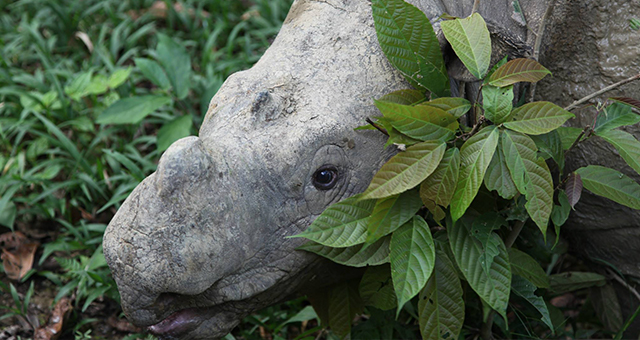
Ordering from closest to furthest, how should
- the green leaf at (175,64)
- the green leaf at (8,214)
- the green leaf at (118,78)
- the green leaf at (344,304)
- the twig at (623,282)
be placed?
the green leaf at (344,304)
the twig at (623,282)
the green leaf at (8,214)
the green leaf at (175,64)
the green leaf at (118,78)

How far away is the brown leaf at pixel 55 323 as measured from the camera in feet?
9.99

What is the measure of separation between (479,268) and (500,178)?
1.15ft

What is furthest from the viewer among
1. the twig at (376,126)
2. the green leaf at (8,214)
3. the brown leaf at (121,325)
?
the green leaf at (8,214)

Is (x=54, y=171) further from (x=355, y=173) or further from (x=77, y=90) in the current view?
(x=355, y=173)

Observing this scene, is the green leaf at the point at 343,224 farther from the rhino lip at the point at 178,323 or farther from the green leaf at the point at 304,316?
the green leaf at the point at 304,316

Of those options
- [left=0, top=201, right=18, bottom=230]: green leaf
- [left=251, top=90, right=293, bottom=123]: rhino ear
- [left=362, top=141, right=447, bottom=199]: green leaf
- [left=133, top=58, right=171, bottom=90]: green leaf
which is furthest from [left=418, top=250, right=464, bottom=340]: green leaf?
[left=0, top=201, right=18, bottom=230]: green leaf

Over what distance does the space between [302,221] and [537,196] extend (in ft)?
2.53

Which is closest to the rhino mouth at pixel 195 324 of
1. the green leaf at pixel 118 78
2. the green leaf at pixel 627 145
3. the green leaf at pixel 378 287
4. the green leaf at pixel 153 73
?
the green leaf at pixel 378 287

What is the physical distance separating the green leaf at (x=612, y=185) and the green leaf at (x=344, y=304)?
0.97 m

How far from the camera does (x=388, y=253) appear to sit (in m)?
2.24

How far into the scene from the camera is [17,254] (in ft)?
11.5

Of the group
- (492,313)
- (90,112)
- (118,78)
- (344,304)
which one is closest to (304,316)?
(344,304)

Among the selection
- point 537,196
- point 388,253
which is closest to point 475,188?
point 537,196

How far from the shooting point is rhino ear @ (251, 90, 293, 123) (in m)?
2.15
